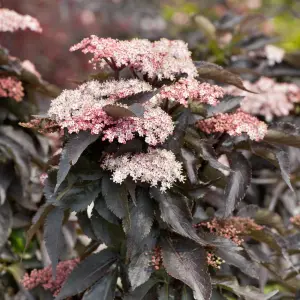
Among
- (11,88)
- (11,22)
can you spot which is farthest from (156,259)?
(11,22)

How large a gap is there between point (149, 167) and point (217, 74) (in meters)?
0.41

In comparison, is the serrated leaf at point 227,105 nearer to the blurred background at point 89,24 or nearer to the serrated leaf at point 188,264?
the serrated leaf at point 188,264

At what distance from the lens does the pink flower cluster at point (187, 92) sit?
158 centimetres

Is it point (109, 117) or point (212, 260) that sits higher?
point (109, 117)

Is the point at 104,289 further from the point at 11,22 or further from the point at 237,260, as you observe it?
the point at 11,22

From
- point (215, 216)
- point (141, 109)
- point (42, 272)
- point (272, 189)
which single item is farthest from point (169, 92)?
point (272, 189)

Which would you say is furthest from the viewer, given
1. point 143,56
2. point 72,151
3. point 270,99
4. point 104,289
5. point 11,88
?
point 270,99

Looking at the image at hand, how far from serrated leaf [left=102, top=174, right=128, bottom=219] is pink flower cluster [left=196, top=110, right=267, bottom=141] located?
337 mm

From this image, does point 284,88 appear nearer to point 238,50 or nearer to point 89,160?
point 238,50

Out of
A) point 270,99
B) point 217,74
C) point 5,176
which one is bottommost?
point 5,176

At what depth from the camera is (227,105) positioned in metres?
1.90

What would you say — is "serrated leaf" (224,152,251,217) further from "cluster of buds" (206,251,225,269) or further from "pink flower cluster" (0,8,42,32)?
"pink flower cluster" (0,8,42,32)

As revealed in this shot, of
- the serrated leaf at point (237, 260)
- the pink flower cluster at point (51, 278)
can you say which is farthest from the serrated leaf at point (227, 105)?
the pink flower cluster at point (51, 278)

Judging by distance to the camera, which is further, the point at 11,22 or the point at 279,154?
the point at 11,22
